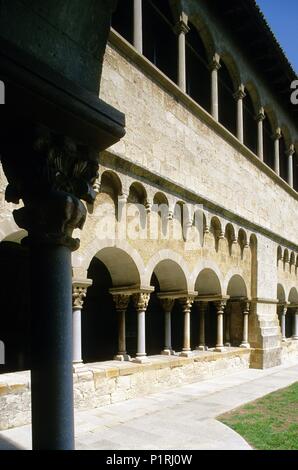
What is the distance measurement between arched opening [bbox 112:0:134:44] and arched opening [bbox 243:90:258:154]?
543 cm

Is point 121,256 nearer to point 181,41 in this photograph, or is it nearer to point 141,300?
point 141,300

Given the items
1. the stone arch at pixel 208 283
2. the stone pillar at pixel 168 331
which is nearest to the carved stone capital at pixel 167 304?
the stone pillar at pixel 168 331

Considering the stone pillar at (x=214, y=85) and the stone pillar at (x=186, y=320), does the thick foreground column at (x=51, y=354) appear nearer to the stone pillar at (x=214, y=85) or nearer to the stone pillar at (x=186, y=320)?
the stone pillar at (x=186, y=320)

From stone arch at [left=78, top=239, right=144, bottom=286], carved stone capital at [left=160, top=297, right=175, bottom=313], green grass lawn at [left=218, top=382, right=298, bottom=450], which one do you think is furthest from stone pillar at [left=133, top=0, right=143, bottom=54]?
green grass lawn at [left=218, top=382, right=298, bottom=450]

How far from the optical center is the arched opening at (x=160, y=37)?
9961 millimetres

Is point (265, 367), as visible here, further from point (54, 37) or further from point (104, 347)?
point (54, 37)

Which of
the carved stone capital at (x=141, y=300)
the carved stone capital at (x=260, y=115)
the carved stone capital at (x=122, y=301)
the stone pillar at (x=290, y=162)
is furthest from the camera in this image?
the stone pillar at (x=290, y=162)

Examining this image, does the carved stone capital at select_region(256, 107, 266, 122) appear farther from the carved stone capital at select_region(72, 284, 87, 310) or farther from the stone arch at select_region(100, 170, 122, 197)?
the carved stone capital at select_region(72, 284, 87, 310)

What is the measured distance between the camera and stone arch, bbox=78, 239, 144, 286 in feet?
22.8

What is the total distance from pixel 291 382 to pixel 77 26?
362 inches

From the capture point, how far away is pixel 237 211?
1162cm

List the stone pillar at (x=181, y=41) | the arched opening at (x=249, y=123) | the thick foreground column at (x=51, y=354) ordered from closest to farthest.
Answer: the thick foreground column at (x=51, y=354) → the stone pillar at (x=181, y=41) → the arched opening at (x=249, y=123)

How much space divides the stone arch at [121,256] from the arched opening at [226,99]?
701cm

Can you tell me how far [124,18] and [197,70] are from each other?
3.29 meters
